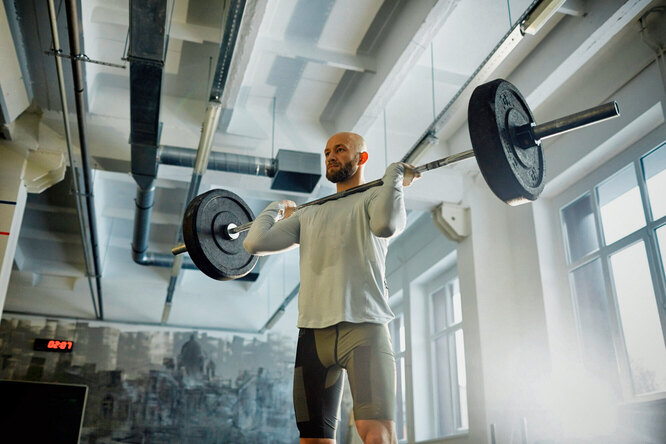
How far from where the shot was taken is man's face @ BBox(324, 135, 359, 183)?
2080 millimetres

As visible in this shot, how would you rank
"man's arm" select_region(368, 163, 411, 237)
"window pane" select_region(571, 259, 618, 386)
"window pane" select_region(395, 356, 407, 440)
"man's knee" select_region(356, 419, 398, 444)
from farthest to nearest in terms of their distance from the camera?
"window pane" select_region(395, 356, 407, 440) → "window pane" select_region(571, 259, 618, 386) → "man's arm" select_region(368, 163, 411, 237) → "man's knee" select_region(356, 419, 398, 444)

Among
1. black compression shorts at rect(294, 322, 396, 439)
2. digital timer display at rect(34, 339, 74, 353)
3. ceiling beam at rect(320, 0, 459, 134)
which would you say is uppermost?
ceiling beam at rect(320, 0, 459, 134)

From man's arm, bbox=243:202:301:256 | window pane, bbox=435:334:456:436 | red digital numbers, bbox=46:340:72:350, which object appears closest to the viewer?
man's arm, bbox=243:202:301:256

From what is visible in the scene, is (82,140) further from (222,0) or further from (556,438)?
(556,438)

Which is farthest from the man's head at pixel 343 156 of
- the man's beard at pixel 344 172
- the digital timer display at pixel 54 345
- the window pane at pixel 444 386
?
the digital timer display at pixel 54 345

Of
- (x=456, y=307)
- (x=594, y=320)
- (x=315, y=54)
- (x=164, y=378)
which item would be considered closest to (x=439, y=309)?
(x=456, y=307)

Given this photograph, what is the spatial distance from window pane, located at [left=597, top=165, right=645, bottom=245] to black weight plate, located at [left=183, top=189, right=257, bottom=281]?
298 cm

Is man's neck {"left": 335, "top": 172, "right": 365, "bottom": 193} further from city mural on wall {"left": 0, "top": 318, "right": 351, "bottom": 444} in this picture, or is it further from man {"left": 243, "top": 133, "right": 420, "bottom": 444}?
city mural on wall {"left": 0, "top": 318, "right": 351, "bottom": 444}

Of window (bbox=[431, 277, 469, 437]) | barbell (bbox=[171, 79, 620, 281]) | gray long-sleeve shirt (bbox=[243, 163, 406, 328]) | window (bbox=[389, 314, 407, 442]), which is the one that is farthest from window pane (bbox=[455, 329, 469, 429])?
gray long-sleeve shirt (bbox=[243, 163, 406, 328])

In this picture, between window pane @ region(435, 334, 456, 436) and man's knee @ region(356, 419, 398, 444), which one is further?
window pane @ region(435, 334, 456, 436)

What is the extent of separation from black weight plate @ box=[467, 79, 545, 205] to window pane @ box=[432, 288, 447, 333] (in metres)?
5.27

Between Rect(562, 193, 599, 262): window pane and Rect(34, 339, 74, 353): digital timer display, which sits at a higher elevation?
Rect(562, 193, 599, 262): window pane

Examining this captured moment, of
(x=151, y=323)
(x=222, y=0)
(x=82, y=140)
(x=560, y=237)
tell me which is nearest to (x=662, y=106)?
(x=560, y=237)

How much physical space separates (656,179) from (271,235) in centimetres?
313
